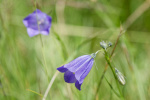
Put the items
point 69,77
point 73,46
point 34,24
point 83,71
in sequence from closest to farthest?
point 83,71 → point 69,77 → point 34,24 → point 73,46

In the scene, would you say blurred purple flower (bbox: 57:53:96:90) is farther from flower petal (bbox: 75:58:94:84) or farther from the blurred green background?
the blurred green background

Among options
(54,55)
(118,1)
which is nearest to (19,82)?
(54,55)

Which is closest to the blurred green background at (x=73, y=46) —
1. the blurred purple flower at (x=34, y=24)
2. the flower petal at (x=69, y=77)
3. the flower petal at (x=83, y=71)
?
the blurred purple flower at (x=34, y=24)

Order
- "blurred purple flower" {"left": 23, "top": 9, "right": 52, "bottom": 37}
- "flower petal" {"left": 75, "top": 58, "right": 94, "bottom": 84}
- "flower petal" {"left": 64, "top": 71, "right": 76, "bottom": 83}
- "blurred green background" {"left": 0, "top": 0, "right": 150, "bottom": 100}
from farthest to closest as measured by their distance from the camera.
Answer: "blurred purple flower" {"left": 23, "top": 9, "right": 52, "bottom": 37} < "blurred green background" {"left": 0, "top": 0, "right": 150, "bottom": 100} < "flower petal" {"left": 64, "top": 71, "right": 76, "bottom": 83} < "flower petal" {"left": 75, "top": 58, "right": 94, "bottom": 84}

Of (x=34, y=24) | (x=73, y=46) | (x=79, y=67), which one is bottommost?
(x=73, y=46)

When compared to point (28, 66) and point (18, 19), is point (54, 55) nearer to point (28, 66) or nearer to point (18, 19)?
point (28, 66)

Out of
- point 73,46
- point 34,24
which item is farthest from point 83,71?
point 73,46

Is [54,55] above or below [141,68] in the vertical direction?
above

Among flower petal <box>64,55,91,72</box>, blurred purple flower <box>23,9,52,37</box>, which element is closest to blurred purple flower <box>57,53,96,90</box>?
flower petal <box>64,55,91,72</box>

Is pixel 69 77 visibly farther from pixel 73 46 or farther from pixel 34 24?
pixel 73 46
